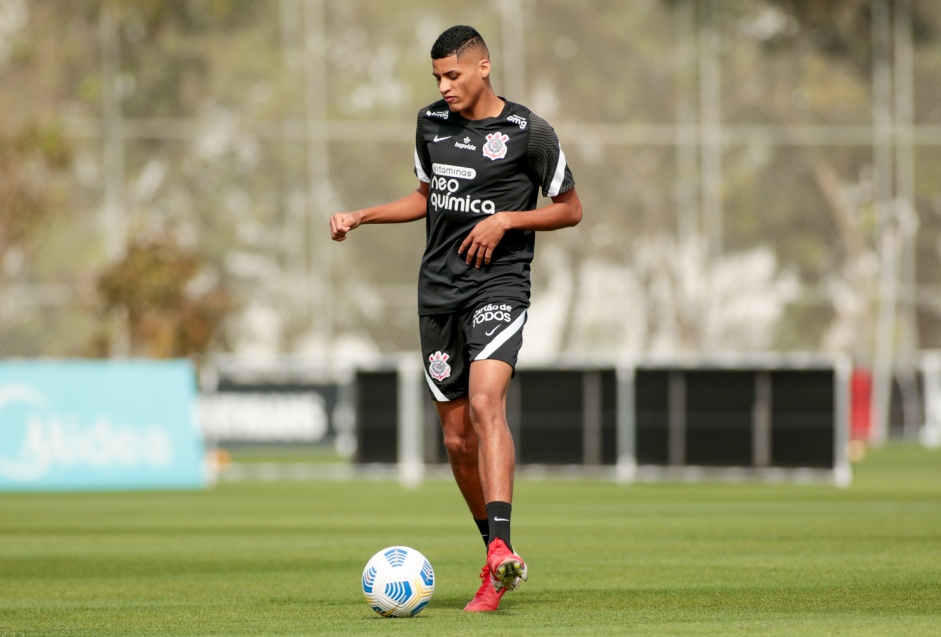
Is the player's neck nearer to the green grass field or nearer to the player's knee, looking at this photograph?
the player's knee

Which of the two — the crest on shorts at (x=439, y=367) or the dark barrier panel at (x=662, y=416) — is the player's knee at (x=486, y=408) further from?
the dark barrier panel at (x=662, y=416)

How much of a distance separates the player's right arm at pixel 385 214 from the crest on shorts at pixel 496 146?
0.41 m

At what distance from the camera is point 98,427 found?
17.5 meters

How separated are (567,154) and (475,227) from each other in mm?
25833

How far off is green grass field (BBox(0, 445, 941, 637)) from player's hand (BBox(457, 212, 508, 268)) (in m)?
1.37

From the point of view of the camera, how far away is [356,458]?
2048 centimetres

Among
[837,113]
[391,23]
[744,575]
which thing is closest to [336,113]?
[391,23]

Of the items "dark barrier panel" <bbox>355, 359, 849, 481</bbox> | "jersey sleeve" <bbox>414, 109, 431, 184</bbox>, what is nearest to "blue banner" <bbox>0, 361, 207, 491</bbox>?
"dark barrier panel" <bbox>355, 359, 849, 481</bbox>

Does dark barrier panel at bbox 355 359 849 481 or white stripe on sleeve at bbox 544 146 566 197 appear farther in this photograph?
dark barrier panel at bbox 355 359 849 481

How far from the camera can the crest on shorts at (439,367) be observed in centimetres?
688

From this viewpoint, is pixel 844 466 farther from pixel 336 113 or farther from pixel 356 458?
pixel 336 113

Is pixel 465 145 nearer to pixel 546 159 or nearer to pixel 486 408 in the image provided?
pixel 546 159

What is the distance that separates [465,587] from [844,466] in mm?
11248

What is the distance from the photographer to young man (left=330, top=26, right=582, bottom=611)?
6.70 meters
